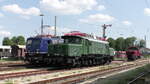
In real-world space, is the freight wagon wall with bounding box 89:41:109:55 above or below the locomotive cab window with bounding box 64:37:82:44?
below

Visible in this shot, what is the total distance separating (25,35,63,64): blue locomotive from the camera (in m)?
26.5

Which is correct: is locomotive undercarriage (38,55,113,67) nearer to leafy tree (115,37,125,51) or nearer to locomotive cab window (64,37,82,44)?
locomotive cab window (64,37,82,44)

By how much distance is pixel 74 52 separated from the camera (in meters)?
25.0

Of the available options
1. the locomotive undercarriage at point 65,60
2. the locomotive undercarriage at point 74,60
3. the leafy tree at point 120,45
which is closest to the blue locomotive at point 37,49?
the locomotive undercarriage at point 65,60

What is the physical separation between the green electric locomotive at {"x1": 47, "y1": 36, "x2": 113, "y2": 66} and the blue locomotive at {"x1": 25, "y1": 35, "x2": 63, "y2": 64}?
5.10 feet

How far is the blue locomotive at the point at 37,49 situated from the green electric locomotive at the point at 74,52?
5.10ft

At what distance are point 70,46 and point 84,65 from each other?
5.42 meters

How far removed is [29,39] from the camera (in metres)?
29.1

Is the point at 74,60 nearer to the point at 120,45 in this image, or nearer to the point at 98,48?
the point at 98,48

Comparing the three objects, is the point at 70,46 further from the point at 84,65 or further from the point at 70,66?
the point at 84,65

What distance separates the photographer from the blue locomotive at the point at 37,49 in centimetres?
2653

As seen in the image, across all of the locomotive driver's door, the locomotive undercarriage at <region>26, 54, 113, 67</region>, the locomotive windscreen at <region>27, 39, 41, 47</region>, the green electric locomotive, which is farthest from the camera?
the locomotive windscreen at <region>27, 39, 41, 47</region>

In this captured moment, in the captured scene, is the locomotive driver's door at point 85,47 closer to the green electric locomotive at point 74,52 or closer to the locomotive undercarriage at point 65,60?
the green electric locomotive at point 74,52

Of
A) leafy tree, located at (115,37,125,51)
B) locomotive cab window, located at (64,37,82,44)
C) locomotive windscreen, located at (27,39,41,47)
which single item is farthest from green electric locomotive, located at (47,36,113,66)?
leafy tree, located at (115,37,125,51)
